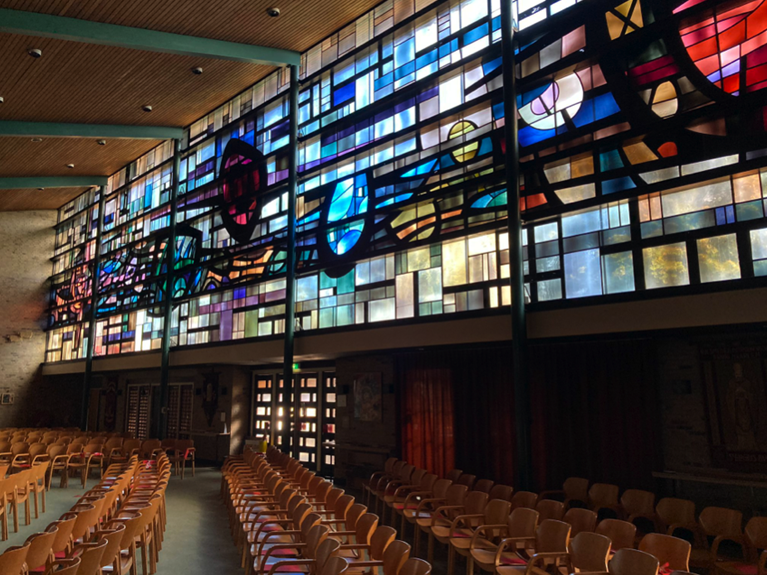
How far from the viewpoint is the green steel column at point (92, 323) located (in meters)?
19.6

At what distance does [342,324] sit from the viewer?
11250 mm

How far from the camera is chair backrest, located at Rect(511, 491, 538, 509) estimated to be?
630 centimetres

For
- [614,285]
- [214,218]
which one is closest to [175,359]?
[214,218]

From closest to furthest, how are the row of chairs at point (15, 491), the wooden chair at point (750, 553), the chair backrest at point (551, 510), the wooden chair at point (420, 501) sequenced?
the wooden chair at point (750, 553) → the chair backrest at point (551, 510) → the wooden chair at point (420, 501) → the row of chairs at point (15, 491)

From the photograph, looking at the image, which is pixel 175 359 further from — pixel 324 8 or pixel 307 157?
pixel 324 8

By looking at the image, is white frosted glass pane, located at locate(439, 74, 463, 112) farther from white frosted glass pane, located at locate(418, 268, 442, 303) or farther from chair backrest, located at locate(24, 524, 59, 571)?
chair backrest, located at locate(24, 524, 59, 571)

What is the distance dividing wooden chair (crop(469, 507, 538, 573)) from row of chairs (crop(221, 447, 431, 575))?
902 mm

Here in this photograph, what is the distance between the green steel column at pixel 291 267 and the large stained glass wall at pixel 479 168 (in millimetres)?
193

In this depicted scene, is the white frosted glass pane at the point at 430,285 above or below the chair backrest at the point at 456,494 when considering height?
above

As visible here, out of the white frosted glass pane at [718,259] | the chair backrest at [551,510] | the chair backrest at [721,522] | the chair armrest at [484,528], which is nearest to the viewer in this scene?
the chair armrest at [484,528]

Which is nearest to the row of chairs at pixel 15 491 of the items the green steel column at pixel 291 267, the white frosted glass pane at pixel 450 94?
the green steel column at pixel 291 267

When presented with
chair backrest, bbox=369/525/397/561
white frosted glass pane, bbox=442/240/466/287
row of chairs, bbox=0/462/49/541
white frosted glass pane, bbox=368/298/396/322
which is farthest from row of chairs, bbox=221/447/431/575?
white frosted glass pane, bbox=442/240/466/287

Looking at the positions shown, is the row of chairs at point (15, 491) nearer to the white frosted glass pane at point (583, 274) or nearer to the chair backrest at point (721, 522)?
the white frosted glass pane at point (583, 274)

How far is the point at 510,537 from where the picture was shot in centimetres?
539
